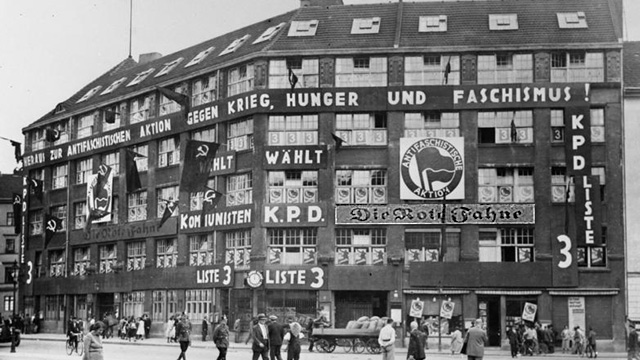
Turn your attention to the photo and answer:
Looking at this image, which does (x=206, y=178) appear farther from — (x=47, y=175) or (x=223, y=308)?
(x=47, y=175)

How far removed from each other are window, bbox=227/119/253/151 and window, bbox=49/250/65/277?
60.7ft

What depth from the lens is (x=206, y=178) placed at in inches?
2003

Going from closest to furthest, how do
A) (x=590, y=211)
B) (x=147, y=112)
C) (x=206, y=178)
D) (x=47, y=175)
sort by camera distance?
(x=590, y=211), (x=206, y=178), (x=147, y=112), (x=47, y=175)

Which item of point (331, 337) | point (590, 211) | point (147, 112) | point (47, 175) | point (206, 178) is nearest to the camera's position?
point (331, 337)

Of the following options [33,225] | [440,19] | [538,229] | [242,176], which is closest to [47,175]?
[33,225]

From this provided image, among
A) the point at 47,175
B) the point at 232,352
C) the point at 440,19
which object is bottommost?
the point at 232,352

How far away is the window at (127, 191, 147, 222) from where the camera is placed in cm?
5969

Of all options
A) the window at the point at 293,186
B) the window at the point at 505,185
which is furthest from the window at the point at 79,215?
the window at the point at 505,185

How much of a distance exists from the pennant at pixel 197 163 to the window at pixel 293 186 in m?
3.32

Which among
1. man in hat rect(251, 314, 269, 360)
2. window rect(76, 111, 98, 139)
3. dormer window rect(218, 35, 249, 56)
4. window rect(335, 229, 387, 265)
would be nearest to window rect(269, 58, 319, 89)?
dormer window rect(218, 35, 249, 56)

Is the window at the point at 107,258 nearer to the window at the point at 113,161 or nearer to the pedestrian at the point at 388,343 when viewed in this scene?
the window at the point at 113,161

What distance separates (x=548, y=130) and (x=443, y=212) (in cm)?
673

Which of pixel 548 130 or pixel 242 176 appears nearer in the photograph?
pixel 548 130

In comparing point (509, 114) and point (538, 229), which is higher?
point (509, 114)
